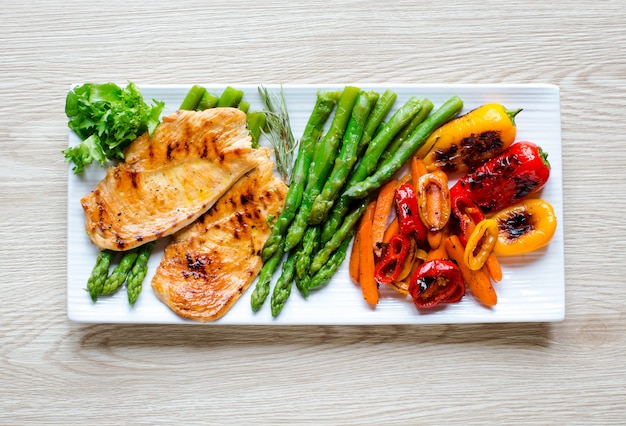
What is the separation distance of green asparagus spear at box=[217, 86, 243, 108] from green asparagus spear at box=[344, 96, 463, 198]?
38.8 inches

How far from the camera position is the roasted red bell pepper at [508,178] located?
3680mm

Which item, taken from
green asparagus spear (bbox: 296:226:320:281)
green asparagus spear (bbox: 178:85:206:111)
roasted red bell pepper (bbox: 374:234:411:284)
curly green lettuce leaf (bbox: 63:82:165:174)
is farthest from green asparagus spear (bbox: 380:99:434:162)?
curly green lettuce leaf (bbox: 63:82:165:174)

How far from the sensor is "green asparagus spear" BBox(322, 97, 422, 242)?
378 centimetres

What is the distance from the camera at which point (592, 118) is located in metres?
4.07

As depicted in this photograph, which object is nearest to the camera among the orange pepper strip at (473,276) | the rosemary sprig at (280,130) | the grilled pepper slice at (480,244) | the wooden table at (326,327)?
the grilled pepper slice at (480,244)

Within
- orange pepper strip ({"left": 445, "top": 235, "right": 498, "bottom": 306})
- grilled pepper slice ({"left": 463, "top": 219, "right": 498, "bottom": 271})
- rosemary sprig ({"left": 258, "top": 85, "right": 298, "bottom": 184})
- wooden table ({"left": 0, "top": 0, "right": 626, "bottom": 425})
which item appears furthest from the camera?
wooden table ({"left": 0, "top": 0, "right": 626, "bottom": 425})

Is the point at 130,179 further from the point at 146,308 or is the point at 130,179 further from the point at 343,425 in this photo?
the point at 343,425

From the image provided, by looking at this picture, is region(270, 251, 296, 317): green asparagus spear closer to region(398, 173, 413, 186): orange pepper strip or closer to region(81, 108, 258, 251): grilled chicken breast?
region(81, 108, 258, 251): grilled chicken breast

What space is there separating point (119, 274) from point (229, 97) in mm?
1432

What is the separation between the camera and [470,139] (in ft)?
12.2

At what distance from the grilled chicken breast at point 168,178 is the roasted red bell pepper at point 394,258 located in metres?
1.07

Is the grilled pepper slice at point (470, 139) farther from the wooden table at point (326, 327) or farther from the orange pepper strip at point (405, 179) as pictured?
the wooden table at point (326, 327)

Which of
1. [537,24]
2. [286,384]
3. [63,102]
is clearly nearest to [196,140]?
[63,102]

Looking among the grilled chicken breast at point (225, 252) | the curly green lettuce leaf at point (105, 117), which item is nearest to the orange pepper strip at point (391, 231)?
the grilled chicken breast at point (225, 252)
